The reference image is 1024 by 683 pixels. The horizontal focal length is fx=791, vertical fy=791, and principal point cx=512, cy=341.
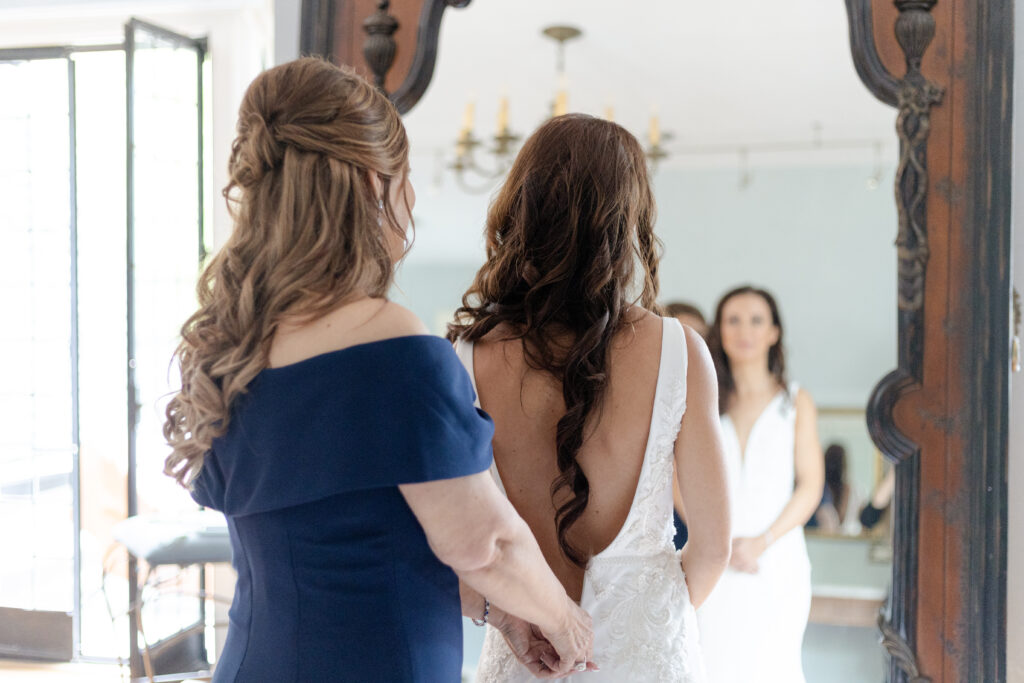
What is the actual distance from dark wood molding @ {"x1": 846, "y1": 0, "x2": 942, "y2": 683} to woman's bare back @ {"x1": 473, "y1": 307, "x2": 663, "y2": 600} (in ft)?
2.03

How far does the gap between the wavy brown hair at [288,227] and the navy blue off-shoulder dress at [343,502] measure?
0.14 ft

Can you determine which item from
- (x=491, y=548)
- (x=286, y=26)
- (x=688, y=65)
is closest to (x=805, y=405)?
(x=688, y=65)

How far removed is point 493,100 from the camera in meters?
2.43

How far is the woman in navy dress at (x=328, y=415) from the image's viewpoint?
0.76 meters

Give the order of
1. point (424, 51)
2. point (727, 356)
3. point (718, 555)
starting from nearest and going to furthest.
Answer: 1. point (718, 555)
2. point (424, 51)
3. point (727, 356)

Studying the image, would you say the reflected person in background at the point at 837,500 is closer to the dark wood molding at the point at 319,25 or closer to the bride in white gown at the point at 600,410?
the bride in white gown at the point at 600,410

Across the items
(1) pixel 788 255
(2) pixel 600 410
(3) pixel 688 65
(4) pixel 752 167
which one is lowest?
(2) pixel 600 410

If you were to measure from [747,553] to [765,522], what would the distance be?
8cm

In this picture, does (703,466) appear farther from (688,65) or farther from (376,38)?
(688,65)

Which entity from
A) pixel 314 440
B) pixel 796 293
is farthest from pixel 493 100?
pixel 314 440

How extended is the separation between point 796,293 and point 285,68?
1960 mm

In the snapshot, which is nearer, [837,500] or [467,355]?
[467,355]

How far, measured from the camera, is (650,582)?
100cm

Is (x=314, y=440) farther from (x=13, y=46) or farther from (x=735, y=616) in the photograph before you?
(x=13, y=46)
